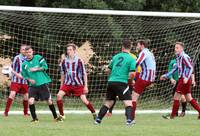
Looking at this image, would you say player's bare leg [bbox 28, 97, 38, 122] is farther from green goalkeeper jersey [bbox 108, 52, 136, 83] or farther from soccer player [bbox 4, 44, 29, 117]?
soccer player [bbox 4, 44, 29, 117]

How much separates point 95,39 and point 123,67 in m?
7.63

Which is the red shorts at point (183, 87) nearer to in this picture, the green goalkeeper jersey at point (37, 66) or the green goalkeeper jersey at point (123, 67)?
the green goalkeeper jersey at point (123, 67)

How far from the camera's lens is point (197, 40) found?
1966cm

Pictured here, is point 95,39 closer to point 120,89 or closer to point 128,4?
point 128,4

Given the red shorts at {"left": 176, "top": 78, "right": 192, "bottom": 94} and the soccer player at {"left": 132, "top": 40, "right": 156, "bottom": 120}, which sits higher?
the soccer player at {"left": 132, "top": 40, "right": 156, "bottom": 120}

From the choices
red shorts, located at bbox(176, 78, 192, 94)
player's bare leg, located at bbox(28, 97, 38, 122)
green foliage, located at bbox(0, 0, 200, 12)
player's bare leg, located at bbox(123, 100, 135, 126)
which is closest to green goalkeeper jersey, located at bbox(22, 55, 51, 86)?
player's bare leg, located at bbox(28, 97, 38, 122)

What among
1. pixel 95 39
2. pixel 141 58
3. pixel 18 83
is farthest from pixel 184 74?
pixel 95 39

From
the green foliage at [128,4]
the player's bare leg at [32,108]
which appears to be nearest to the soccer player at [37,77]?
the player's bare leg at [32,108]

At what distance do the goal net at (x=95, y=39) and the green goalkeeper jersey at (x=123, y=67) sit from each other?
259 inches

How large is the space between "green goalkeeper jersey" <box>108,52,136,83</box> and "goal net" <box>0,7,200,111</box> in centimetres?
658

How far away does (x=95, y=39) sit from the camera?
64.9 feet

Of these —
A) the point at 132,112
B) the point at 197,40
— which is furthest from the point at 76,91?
the point at 197,40

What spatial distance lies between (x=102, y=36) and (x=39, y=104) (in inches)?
119

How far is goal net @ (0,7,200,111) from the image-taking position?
1906 cm
